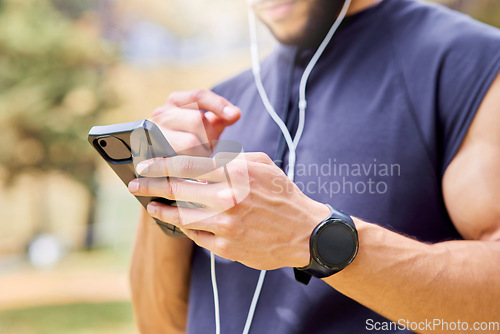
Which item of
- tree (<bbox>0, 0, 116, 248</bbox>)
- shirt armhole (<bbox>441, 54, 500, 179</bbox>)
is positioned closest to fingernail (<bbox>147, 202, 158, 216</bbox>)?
shirt armhole (<bbox>441, 54, 500, 179</bbox>)

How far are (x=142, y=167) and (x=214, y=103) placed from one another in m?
0.20

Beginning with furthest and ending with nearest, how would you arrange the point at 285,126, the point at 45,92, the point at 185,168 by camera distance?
1. the point at 45,92
2. the point at 285,126
3. the point at 185,168

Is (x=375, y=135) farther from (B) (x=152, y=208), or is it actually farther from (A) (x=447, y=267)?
(B) (x=152, y=208)

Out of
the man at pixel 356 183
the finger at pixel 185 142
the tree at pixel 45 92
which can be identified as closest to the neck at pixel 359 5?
the man at pixel 356 183

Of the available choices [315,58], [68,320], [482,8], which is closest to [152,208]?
[315,58]

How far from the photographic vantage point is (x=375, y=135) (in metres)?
0.65

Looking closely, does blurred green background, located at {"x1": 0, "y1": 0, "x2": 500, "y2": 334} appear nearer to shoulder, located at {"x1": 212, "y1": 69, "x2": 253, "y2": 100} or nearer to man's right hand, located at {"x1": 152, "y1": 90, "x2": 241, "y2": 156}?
shoulder, located at {"x1": 212, "y1": 69, "x2": 253, "y2": 100}

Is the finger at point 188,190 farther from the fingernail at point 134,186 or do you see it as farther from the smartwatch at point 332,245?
the smartwatch at point 332,245

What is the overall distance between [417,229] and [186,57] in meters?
8.67

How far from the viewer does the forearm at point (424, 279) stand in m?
0.54

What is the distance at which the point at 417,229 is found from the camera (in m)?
0.64

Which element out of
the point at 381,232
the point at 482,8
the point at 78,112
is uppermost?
the point at 381,232

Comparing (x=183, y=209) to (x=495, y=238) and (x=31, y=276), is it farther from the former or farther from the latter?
(x=31, y=276)

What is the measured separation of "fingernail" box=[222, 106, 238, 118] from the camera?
0.67 meters
